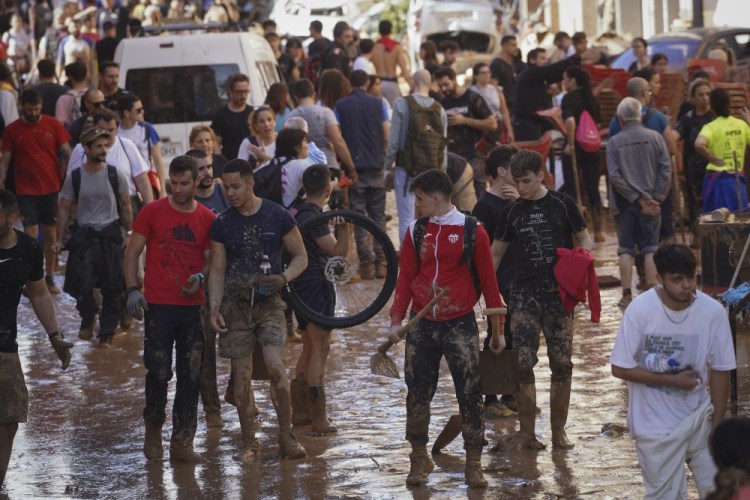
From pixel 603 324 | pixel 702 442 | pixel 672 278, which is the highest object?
pixel 672 278

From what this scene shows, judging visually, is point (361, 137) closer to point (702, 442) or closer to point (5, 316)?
point (5, 316)

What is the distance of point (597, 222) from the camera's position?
17156 mm

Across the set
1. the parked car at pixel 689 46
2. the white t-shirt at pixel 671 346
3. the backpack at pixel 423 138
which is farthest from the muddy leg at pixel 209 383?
the parked car at pixel 689 46

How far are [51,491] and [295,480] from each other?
4.50 feet

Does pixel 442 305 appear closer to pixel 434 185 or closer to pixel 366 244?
pixel 434 185

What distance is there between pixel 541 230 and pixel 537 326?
1.86 ft

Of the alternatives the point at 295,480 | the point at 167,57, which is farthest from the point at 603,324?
the point at 167,57

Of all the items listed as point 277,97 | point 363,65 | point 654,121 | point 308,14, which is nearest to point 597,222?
point 654,121

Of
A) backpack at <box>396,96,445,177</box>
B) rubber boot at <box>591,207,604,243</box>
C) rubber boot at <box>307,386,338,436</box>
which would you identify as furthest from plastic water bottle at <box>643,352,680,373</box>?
rubber boot at <box>591,207,604,243</box>

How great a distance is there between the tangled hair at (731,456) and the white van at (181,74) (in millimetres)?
13546

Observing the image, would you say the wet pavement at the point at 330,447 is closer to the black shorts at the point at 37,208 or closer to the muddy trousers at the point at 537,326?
the muddy trousers at the point at 537,326

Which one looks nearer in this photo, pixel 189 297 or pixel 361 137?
pixel 189 297

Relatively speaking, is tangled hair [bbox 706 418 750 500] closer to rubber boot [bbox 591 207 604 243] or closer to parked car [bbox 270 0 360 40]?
rubber boot [bbox 591 207 604 243]

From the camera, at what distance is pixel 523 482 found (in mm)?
Result: 8164
